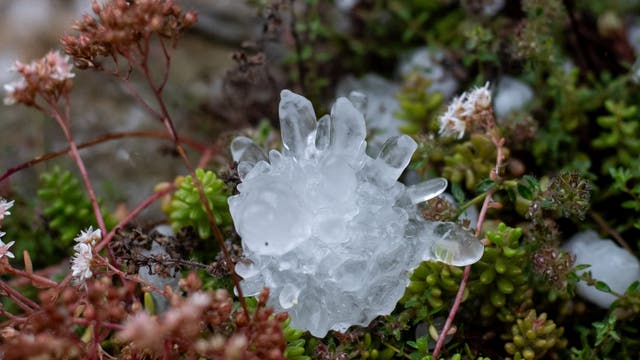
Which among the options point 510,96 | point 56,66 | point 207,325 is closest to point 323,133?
point 207,325

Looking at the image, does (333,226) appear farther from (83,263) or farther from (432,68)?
(432,68)

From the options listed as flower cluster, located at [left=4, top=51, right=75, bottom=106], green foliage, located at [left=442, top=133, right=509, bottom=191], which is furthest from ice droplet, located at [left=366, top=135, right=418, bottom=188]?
flower cluster, located at [left=4, top=51, right=75, bottom=106]

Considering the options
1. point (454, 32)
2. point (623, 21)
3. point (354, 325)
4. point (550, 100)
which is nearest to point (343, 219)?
point (354, 325)

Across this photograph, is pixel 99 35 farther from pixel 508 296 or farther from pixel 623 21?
pixel 623 21

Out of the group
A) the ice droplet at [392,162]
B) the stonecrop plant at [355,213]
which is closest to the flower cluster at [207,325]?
the stonecrop plant at [355,213]

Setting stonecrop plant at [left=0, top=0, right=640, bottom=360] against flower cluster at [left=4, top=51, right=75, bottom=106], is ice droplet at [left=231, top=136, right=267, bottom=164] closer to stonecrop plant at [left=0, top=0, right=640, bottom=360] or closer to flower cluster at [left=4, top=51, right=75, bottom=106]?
stonecrop plant at [left=0, top=0, right=640, bottom=360]

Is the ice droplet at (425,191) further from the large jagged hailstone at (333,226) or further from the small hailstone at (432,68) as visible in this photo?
the small hailstone at (432,68)
